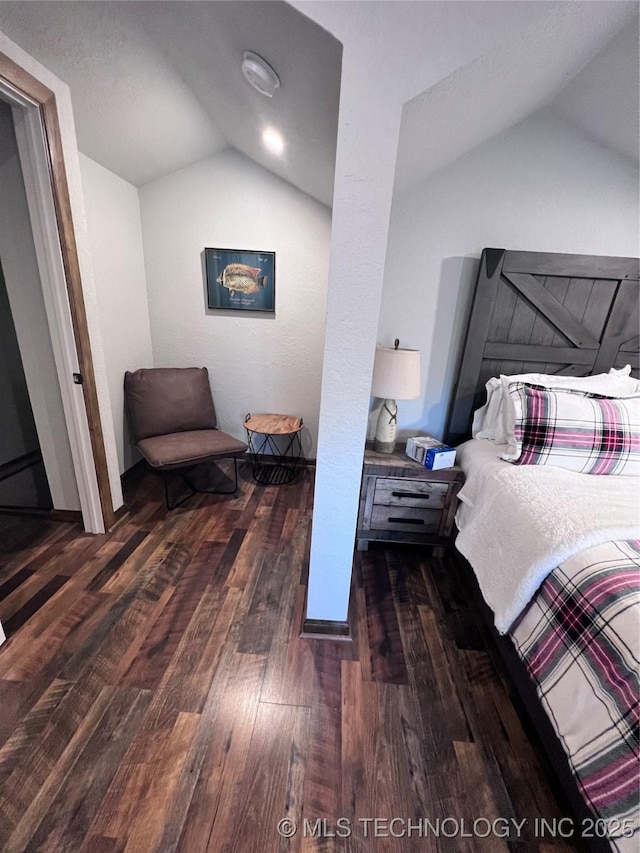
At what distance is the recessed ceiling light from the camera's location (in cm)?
168

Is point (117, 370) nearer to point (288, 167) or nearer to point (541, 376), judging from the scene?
point (288, 167)

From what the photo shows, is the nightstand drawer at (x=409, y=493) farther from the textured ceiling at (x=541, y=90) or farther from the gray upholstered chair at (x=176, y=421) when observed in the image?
the textured ceiling at (x=541, y=90)

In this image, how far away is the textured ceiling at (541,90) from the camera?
964 millimetres

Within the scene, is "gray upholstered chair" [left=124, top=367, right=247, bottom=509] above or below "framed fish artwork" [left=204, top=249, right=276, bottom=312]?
below

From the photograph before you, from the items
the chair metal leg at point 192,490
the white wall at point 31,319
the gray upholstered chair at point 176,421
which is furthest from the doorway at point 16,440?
the chair metal leg at point 192,490

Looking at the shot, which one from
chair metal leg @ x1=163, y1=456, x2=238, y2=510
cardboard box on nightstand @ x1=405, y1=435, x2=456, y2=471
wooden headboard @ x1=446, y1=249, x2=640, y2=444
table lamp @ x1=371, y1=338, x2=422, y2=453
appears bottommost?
chair metal leg @ x1=163, y1=456, x2=238, y2=510

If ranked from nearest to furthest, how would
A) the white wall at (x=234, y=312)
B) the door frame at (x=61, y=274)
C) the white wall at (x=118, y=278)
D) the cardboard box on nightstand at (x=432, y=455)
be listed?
the door frame at (x=61, y=274) < the cardboard box on nightstand at (x=432, y=455) < the white wall at (x=118, y=278) < the white wall at (x=234, y=312)

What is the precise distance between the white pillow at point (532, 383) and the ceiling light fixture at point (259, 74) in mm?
1717

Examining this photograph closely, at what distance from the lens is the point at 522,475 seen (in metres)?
1.52

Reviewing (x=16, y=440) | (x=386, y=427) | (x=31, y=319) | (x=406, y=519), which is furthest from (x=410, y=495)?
(x=16, y=440)

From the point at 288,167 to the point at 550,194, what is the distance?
4.98 feet

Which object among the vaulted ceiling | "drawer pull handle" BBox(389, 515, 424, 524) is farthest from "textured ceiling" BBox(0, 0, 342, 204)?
"drawer pull handle" BBox(389, 515, 424, 524)

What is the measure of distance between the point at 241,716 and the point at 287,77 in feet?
7.51

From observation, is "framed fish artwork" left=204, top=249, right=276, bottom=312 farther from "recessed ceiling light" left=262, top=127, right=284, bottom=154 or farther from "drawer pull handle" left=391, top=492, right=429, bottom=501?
"drawer pull handle" left=391, top=492, right=429, bottom=501
